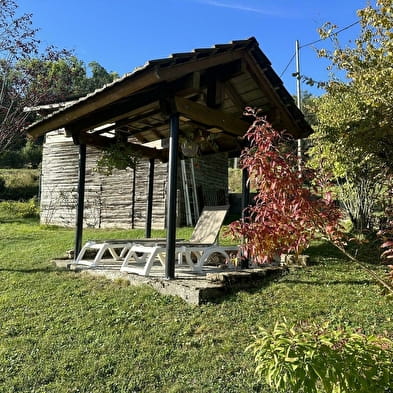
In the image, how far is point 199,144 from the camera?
646cm

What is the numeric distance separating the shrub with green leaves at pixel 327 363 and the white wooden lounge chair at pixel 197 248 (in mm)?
3083

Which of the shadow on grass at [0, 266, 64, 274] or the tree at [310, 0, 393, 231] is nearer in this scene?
the shadow on grass at [0, 266, 64, 274]


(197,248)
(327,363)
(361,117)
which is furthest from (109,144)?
(327,363)

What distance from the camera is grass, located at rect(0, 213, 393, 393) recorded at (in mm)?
2891

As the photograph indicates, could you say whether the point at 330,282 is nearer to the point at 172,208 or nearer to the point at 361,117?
the point at 172,208

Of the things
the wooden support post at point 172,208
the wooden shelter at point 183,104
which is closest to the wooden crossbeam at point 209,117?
the wooden shelter at point 183,104

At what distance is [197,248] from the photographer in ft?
18.1

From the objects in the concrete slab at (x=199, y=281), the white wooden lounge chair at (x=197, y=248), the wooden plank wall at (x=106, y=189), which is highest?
the wooden plank wall at (x=106, y=189)

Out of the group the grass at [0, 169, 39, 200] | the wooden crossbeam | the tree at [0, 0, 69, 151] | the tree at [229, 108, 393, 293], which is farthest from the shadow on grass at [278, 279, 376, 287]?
the grass at [0, 169, 39, 200]

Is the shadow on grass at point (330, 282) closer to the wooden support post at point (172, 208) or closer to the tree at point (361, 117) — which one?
the wooden support post at point (172, 208)

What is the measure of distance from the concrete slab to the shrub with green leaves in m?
2.09

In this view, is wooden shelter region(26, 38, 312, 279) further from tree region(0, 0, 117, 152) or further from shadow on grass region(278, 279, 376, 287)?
tree region(0, 0, 117, 152)

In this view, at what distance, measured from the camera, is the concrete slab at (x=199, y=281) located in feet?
13.5

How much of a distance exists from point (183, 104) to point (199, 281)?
2.19 metres
